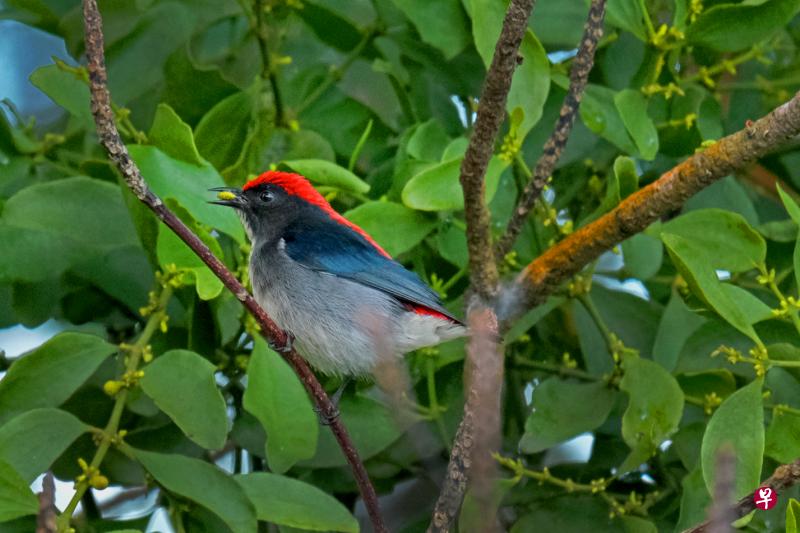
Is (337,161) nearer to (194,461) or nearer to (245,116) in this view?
(245,116)

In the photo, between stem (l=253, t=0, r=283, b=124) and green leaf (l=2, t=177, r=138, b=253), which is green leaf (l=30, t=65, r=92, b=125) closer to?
green leaf (l=2, t=177, r=138, b=253)

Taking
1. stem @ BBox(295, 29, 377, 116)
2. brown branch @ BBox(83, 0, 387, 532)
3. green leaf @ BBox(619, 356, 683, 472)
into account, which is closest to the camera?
brown branch @ BBox(83, 0, 387, 532)

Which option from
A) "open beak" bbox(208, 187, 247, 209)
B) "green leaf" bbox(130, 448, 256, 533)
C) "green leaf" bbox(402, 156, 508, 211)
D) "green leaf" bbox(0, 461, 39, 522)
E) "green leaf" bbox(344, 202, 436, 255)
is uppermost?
"open beak" bbox(208, 187, 247, 209)

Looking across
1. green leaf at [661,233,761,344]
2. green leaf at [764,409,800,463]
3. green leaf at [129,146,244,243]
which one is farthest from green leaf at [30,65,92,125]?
green leaf at [764,409,800,463]

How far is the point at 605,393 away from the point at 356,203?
0.87m

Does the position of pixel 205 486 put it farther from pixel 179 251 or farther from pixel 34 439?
pixel 179 251

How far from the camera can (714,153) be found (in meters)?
2.79

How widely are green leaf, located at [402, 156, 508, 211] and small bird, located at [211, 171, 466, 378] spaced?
Result: 236mm

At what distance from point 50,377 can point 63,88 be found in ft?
2.69

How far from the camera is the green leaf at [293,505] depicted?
282cm

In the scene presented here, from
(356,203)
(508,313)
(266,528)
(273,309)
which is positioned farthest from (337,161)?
(266,528)

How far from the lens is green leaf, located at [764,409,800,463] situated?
280cm

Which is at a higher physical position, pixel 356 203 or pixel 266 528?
pixel 356 203

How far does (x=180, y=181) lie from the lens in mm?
2992
